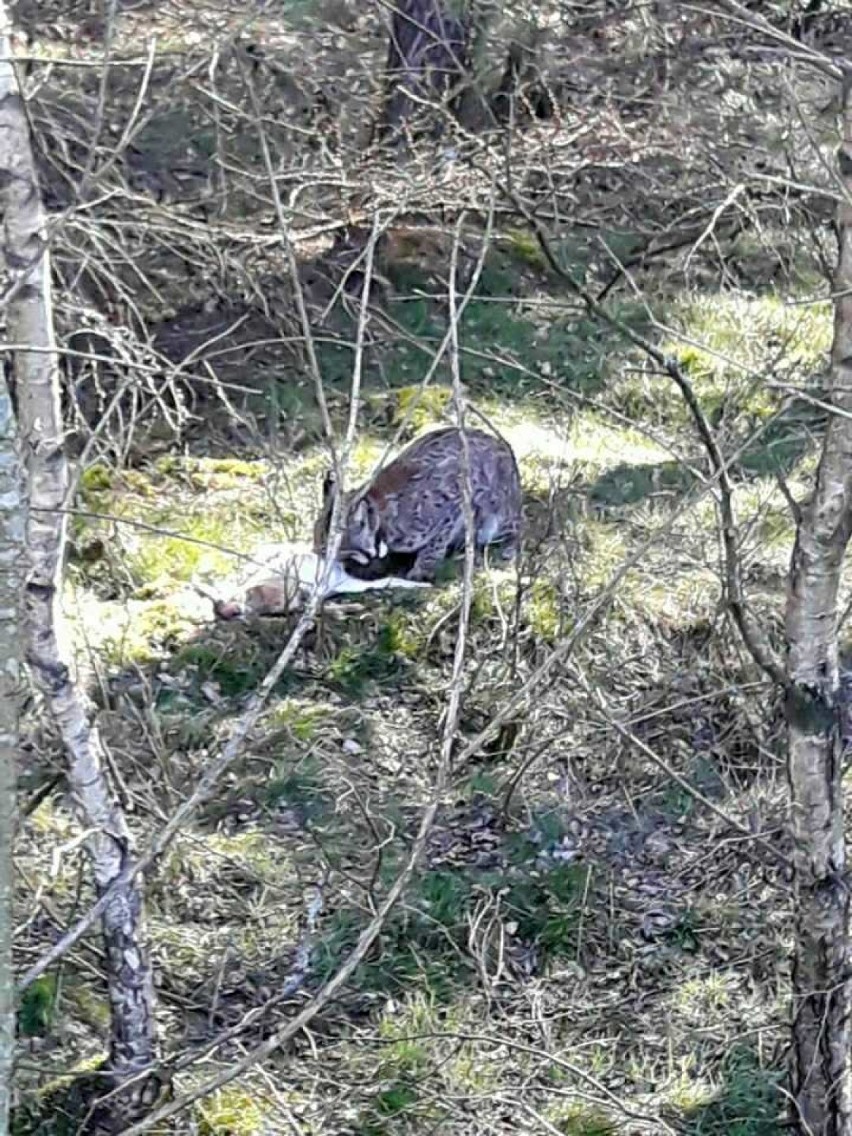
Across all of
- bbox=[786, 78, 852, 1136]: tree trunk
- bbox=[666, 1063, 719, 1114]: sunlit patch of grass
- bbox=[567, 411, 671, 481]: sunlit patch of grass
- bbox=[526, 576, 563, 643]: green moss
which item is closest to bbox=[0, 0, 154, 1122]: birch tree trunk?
bbox=[666, 1063, 719, 1114]: sunlit patch of grass

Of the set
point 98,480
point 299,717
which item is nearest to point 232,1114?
point 299,717

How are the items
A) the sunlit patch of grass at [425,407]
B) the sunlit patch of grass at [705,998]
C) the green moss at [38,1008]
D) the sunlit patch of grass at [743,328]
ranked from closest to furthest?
the green moss at [38,1008] < the sunlit patch of grass at [705,998] < the sunlit patch of grass at [425,407] < the sunlit patch of grass at [743,328]

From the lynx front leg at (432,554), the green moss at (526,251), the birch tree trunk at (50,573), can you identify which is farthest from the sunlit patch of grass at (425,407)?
the birch tree trunk at (50,573)

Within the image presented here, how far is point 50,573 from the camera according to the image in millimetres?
3605

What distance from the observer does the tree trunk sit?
11.7 feet

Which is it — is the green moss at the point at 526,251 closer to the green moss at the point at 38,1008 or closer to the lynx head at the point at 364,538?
the lynx head at the point at 364,538

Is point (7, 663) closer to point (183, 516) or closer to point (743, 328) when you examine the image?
point (183, 516)

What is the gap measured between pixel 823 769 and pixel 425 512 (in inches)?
132

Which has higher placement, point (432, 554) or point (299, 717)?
point (432, 554)

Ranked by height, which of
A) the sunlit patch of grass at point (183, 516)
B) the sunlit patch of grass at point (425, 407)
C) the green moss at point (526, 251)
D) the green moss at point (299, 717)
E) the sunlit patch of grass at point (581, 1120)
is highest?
the green moss at point (526, 251)

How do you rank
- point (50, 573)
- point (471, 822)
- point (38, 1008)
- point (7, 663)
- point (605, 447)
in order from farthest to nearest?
point (605, 447) → point (471, 822) → point (38, 1008) → point (50, 573) → point (7, 663)

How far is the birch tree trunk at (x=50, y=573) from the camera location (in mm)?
3303

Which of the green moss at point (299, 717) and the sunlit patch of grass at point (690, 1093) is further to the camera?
the green moss at point (299, 717)

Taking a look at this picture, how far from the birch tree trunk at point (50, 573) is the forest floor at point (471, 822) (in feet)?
0.66
